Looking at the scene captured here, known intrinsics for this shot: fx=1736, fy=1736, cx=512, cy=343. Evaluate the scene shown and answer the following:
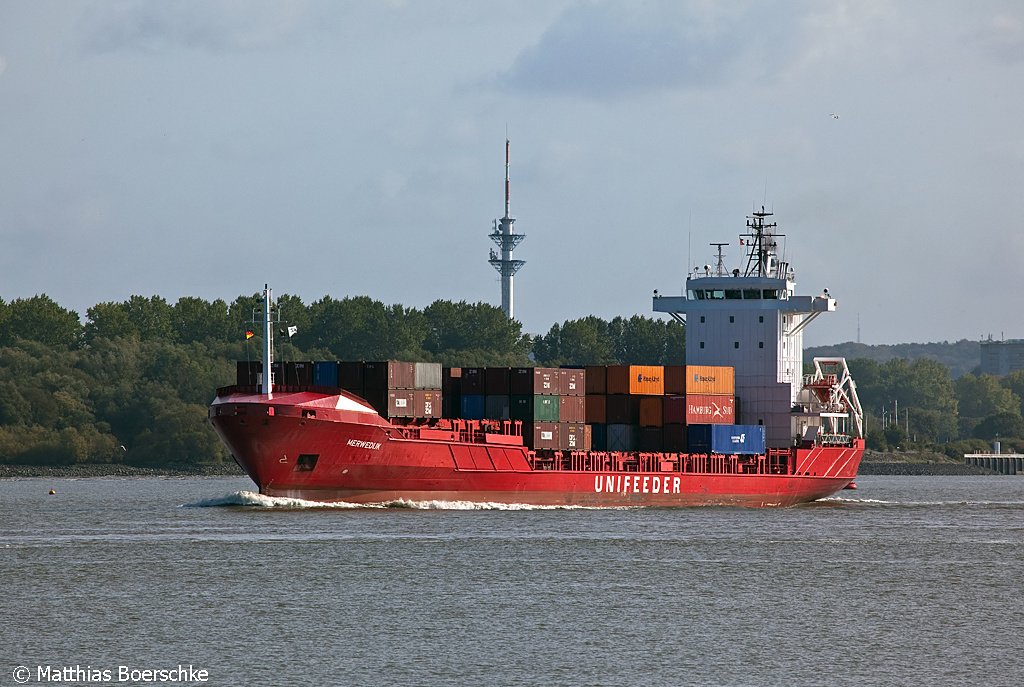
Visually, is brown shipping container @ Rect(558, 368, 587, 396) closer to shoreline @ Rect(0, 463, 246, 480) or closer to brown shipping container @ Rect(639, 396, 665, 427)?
brown shipping container @ Rect(639, 396, 665, 427)

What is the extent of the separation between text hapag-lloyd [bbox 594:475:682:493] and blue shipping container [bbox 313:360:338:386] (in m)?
10.9

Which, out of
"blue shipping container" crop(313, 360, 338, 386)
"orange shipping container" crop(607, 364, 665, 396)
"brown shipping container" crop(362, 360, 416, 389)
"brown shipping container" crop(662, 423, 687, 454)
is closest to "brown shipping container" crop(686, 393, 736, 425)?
A: "brown shipping container" crop(662, 423, 687, 454)

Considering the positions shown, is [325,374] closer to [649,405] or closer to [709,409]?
[649,405]

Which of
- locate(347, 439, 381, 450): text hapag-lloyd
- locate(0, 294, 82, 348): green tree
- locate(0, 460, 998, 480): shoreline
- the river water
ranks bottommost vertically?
the river water

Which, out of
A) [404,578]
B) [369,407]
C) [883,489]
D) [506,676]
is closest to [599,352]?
[883,489]

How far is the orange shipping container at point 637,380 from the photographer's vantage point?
69312 millimetres

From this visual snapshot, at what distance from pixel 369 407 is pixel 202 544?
10.3m

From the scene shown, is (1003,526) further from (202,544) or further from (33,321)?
(33,321)

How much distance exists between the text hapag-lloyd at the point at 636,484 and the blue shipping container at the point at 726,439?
2083mm

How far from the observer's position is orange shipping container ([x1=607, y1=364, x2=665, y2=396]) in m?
69.3

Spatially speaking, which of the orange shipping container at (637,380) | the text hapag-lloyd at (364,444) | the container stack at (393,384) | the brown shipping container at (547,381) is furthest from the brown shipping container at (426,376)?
the orange shipping container at (637,380)

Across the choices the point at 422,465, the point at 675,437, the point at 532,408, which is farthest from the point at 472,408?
the point at 675,437

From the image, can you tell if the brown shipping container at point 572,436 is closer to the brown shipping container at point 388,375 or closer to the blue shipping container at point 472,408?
the blue shipping container at point 472,408

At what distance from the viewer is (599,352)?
181875 millimetres
